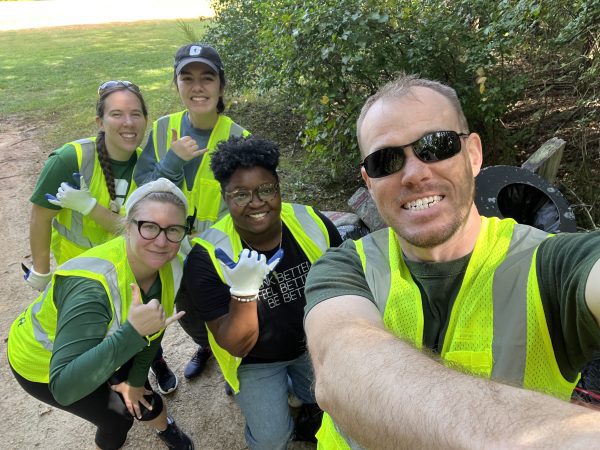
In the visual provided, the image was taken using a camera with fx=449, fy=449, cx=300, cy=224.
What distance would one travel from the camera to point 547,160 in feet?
11.0

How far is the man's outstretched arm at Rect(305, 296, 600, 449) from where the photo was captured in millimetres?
718

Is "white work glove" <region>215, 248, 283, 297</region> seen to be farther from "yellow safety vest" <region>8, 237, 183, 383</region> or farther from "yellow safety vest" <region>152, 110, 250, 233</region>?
"yellow safety vest" <region>152, 110, 250, 233</region>

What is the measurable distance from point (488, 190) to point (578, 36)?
64.5 inches

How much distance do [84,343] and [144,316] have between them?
26 cm

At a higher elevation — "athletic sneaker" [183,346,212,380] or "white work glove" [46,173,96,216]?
"white work glove" [46,173,96,216]

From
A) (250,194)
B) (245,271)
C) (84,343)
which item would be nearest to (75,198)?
(84,343)

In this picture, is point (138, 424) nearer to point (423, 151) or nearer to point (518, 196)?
point (423, 151)

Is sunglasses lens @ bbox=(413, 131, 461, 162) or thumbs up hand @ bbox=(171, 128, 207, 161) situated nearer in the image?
sunglasses lens @ bbox=(413, 131, 461, 162)

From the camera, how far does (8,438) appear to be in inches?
111

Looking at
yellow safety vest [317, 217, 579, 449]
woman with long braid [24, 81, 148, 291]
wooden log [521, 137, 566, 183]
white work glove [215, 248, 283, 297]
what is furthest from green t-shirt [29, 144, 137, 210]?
wooden log [521, 137, 566, 183]

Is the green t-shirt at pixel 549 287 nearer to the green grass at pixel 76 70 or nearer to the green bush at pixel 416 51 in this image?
the green bush at pixel 416 51

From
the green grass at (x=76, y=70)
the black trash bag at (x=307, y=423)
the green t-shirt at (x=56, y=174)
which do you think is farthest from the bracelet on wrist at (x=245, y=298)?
the green grass at (x=76, y=70)

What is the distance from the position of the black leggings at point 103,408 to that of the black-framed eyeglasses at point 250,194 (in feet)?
3.64

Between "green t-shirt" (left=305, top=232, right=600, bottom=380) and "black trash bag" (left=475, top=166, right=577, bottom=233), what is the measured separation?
5.30 ft
